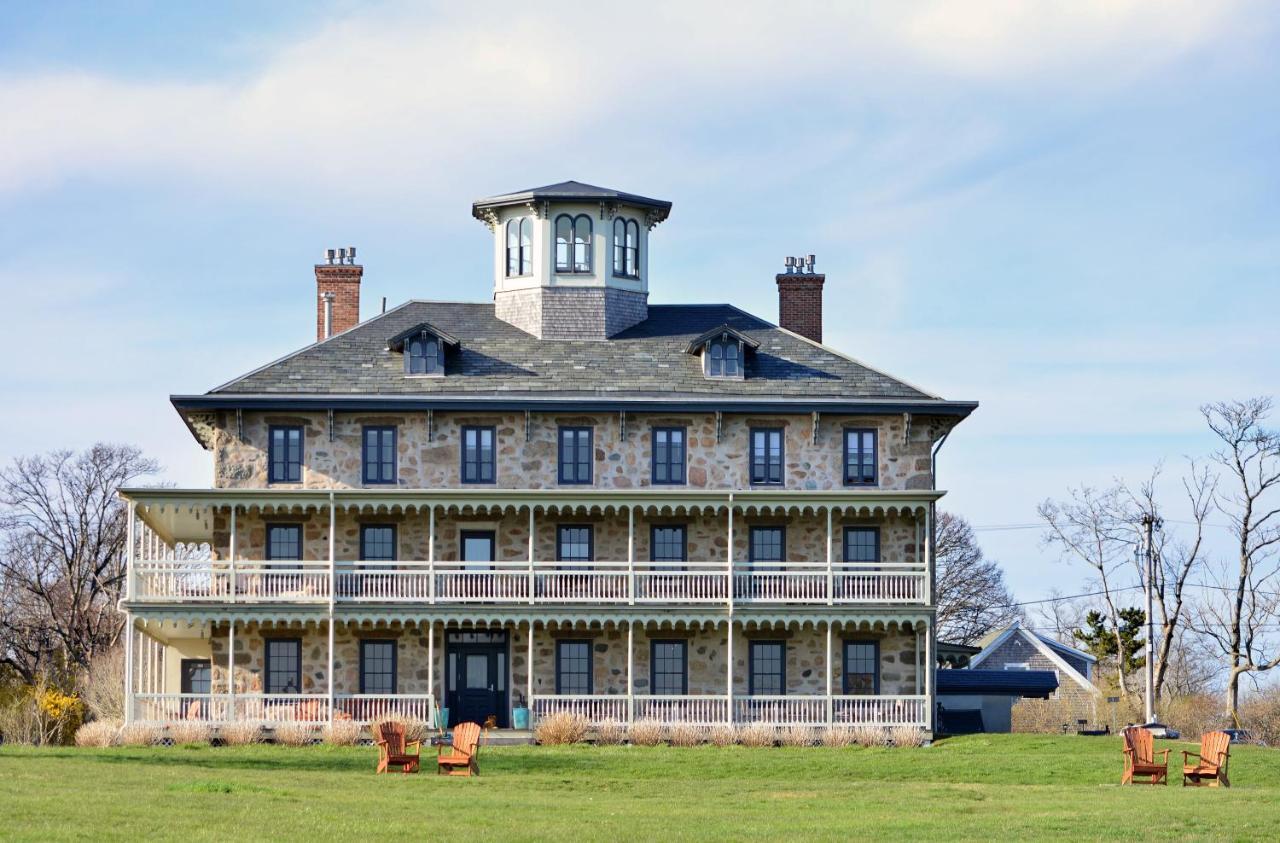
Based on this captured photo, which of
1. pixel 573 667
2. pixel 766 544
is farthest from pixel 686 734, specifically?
pixel 766 544

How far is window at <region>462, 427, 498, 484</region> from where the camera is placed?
41438mm

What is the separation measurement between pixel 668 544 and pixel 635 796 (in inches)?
582

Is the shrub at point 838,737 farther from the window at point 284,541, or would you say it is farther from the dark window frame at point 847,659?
the window at point 284,541

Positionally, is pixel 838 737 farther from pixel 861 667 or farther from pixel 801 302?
pixel 801 302

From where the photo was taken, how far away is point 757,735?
3906cm

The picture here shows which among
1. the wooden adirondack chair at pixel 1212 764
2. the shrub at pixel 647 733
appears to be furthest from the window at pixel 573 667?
the wooden adirondack chair at pixel 1212 764

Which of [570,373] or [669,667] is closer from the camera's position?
[669,667]

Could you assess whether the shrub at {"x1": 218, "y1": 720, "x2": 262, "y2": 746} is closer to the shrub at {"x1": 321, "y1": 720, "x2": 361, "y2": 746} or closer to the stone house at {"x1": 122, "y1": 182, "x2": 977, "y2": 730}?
the stone house at {"x1": 122, "y1": 182, "x2": 977, "y2": 730}

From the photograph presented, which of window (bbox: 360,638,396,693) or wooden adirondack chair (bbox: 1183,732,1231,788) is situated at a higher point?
window (bbox: 360,638,396,693)

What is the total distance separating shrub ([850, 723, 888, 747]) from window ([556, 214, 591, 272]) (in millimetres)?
12334

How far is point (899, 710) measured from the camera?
40.2 metres

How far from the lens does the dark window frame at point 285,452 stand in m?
41.1

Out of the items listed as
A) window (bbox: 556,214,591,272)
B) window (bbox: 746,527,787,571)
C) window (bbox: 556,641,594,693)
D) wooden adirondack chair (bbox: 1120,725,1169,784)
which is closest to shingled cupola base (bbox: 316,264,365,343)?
window (bbox: 556,214,591,272)

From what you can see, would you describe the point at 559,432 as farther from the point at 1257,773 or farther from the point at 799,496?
the point at 1257,773
